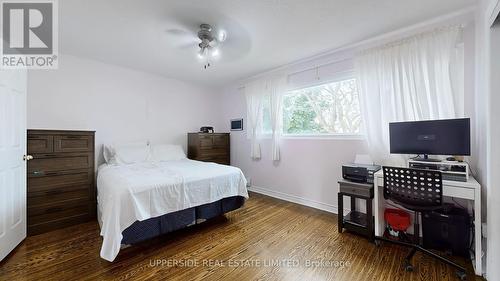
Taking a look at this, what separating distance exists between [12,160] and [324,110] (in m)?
3.86

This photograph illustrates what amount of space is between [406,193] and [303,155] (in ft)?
5.41

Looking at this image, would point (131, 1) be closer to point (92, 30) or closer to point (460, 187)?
point (92, 30)

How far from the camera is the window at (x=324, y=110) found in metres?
2.91

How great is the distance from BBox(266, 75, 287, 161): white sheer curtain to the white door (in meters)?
3.33

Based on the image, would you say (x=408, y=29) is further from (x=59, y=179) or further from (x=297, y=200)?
(x=59, y=179)

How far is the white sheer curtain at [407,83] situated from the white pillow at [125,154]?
137 inches

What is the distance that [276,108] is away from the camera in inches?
146

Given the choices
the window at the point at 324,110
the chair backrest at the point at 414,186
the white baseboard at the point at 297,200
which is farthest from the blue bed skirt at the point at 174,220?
the chair backrest at the point at 414,186

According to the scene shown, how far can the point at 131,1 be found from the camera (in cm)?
183

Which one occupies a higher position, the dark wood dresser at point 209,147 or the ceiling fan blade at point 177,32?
the ceiling fan blade at point 177,32

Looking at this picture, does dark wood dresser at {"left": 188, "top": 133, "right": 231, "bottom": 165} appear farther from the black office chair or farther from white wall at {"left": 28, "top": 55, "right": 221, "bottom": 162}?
the black office chair

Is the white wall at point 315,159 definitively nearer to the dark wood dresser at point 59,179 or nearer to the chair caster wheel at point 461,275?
the chair caster wheel at point 461,275

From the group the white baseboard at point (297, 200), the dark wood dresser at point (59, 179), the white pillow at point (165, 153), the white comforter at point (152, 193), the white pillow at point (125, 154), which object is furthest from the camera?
the white pillow at point (165, 153)

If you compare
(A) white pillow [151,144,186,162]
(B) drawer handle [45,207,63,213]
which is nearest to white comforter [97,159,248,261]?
(B) drawer handle [45,207,63,213]
